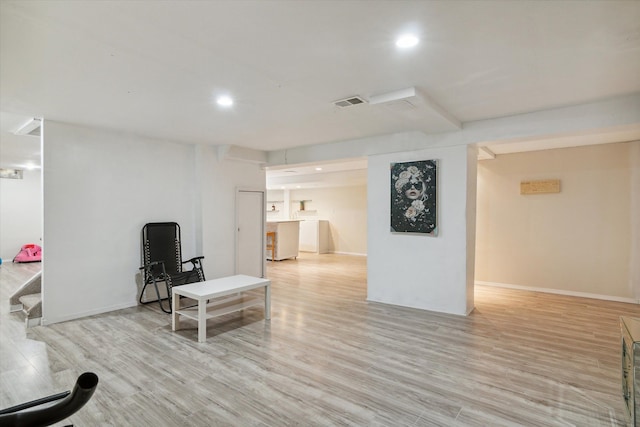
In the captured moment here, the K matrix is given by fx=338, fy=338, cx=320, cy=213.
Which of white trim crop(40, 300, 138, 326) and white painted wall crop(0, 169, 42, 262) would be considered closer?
white trim crop(40, 300, 138, 326)

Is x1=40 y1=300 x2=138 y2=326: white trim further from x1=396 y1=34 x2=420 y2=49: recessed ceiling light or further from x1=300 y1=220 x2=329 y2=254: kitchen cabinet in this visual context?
x1=300 y1=220 x2=329 y2=254: kitchen cabinet

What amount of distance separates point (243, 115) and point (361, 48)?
6.60 ft

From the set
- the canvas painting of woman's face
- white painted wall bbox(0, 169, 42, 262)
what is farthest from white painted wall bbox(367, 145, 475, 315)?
white painted wall bbox(0, 169, 42, 262)

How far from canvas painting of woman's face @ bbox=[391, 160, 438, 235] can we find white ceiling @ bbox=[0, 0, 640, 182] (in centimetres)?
78

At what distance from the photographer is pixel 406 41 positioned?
2270mm

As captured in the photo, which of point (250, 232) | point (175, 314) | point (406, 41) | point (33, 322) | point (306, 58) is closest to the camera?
point (406, 41)

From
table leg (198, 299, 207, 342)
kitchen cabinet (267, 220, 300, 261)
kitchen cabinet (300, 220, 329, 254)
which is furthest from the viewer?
kitchen cabinet (300, 220, 329, 254)

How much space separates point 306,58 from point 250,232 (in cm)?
443

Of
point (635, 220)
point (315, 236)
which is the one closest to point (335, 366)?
point (635, 220)

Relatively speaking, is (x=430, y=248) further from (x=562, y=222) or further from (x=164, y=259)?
(x=164, y=259)

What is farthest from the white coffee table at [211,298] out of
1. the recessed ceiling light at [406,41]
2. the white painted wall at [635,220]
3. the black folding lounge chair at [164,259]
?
the white painted wall at [635,220]

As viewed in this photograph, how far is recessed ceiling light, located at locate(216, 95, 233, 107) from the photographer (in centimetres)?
335

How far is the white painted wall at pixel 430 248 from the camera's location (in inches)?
174

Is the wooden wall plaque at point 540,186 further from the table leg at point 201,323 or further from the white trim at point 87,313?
the white trim at point 87,313
